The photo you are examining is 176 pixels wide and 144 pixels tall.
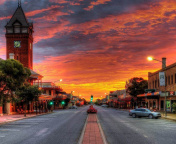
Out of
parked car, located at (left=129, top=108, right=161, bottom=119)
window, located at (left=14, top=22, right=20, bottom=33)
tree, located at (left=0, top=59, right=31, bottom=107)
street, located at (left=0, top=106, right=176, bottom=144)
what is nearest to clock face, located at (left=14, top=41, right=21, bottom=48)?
window, located at (left=14, top=22, right=20, bottom=33)

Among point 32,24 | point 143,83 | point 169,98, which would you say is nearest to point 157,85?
point 169,98

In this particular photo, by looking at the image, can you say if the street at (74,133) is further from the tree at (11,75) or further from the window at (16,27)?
the window at (16,27)

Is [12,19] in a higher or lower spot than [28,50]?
higher

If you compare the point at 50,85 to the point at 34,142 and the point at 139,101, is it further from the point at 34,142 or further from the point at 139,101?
the point at 34,142

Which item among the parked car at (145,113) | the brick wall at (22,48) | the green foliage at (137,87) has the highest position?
the brick wall at (22,48)

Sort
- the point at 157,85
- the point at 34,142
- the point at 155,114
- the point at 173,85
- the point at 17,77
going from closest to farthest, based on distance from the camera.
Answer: the point at 34,142, the point at 17,77, the point at 155,114, the point at 173,85, the point at 157,85

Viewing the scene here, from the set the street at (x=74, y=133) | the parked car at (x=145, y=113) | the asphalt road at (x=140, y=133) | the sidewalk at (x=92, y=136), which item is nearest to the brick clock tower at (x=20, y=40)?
the parked car at (x=145, y=113)

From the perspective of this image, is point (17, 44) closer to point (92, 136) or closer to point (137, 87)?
point (137, 87)

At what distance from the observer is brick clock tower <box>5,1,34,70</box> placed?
284 ft

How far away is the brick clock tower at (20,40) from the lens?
86.4m

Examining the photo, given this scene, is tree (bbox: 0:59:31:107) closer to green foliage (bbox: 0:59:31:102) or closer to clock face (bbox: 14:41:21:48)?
green foliage (bbox: 0:59:31:102)

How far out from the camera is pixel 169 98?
179 feet

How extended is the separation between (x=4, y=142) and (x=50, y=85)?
287ft

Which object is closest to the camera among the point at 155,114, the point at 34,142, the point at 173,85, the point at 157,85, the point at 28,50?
the point at 34,142
